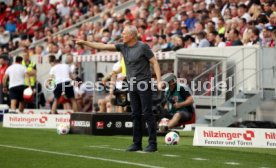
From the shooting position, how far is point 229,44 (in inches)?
1005

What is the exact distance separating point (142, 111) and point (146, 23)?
15.9 m

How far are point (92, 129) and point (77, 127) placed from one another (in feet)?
1.65

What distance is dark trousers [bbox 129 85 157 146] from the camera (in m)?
15.0

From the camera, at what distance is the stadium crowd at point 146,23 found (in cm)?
2545

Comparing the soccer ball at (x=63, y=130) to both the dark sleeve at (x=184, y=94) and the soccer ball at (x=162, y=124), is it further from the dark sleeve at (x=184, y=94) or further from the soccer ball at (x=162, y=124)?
the dark sleeve at (x=184, y=94)

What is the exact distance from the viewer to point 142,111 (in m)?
15.2

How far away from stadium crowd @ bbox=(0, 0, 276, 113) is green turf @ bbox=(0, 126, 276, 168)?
23.2ft

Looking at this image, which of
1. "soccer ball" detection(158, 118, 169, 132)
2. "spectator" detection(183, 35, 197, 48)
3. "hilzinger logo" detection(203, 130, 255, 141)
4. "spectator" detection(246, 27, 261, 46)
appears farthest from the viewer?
"spectator" detection(183, 35, 197, 48)

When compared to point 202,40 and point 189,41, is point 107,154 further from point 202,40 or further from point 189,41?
point 189,41

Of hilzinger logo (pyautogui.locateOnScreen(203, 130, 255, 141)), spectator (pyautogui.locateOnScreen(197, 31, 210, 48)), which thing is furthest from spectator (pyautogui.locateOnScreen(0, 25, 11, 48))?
hilzinger logo (pyautogui.locateOnScreen(203, 130, 255, 141))

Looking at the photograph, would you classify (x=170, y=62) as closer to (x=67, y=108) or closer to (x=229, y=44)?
(x=229, y=44)

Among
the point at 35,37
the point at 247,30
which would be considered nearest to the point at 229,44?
the point at 247,30

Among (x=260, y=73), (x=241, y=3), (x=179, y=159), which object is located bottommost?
(x=179, y=159)

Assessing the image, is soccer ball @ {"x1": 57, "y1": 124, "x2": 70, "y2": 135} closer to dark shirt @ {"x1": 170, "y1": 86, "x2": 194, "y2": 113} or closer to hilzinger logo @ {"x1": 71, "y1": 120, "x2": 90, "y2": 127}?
hilzinger logo @ {"x1": 71, "y1": 120, "x2": 90, "y2": 127}
